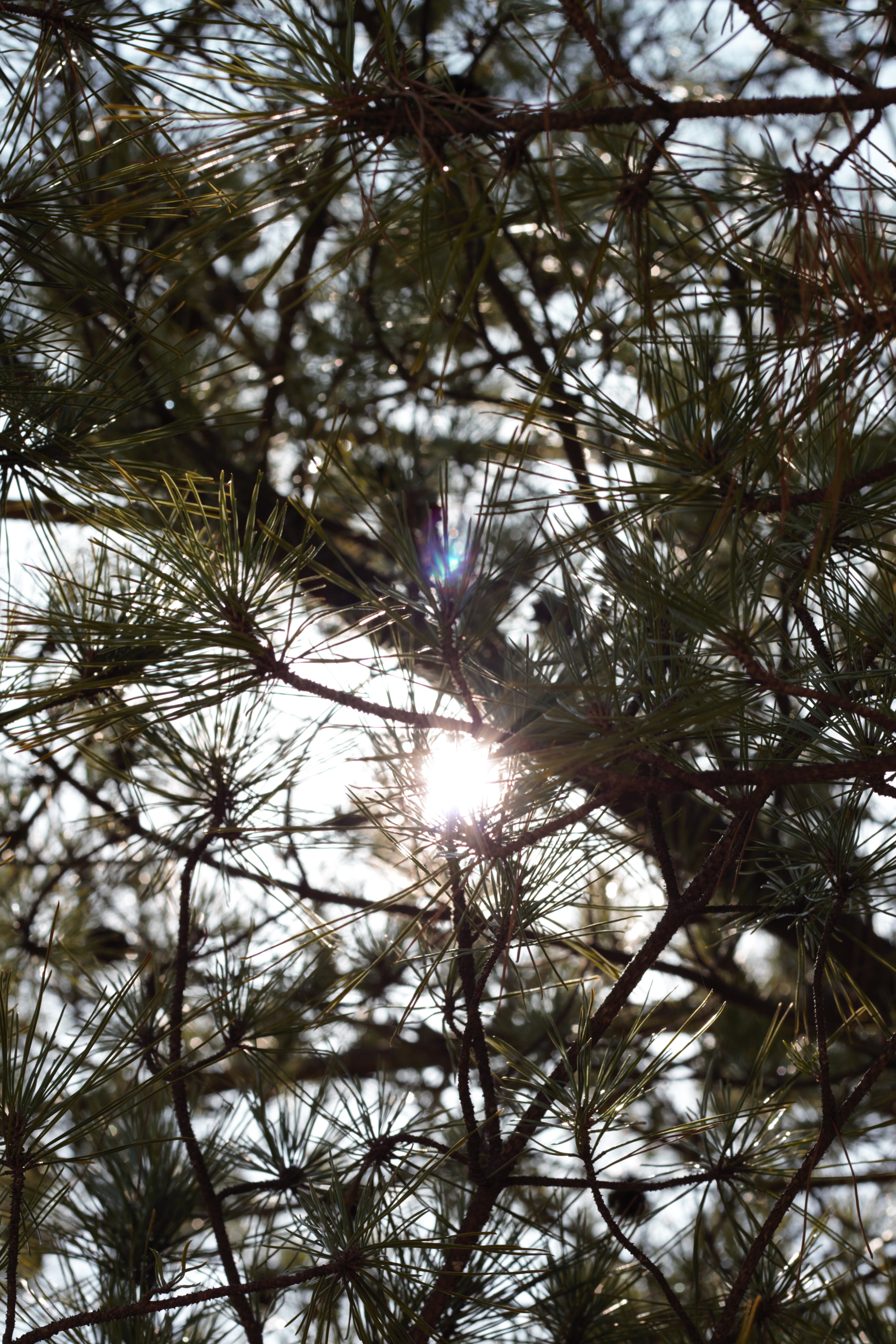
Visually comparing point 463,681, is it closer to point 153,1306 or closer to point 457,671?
point 457,671

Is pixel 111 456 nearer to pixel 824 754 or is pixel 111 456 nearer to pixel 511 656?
pixel 511 656

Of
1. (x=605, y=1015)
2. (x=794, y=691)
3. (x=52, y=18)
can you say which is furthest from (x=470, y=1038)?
(x=52, y=18)

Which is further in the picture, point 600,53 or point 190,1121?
point 190,1121

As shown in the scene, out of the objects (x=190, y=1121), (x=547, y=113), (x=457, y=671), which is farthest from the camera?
(x=190, y=1121)

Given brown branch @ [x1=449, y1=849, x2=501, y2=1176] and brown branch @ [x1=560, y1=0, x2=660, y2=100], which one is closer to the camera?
brown branch @ [x1=560, y1=0, x2=660, y2=100]

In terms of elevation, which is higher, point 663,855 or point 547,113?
point 547,113

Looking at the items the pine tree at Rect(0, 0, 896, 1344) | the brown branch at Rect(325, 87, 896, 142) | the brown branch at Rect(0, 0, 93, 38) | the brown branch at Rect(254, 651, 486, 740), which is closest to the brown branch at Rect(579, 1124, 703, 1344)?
the pine tree at Rect(0, 0, 896, 1344)

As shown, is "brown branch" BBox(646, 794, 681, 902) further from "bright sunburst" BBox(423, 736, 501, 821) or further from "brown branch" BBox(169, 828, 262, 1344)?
"brown branch" BBox(169, 828, 262, 1344)

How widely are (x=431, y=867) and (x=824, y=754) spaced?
0.39 m

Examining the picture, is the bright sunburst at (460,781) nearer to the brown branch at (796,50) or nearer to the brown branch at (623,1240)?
the brown branch at (623,1240)

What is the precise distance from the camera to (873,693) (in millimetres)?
559

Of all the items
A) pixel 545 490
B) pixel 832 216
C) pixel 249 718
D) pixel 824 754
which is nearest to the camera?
pixel 832 216

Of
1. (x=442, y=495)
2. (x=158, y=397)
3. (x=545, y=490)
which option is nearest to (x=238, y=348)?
(x=545, y=490)

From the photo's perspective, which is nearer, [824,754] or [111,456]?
[824,754]
